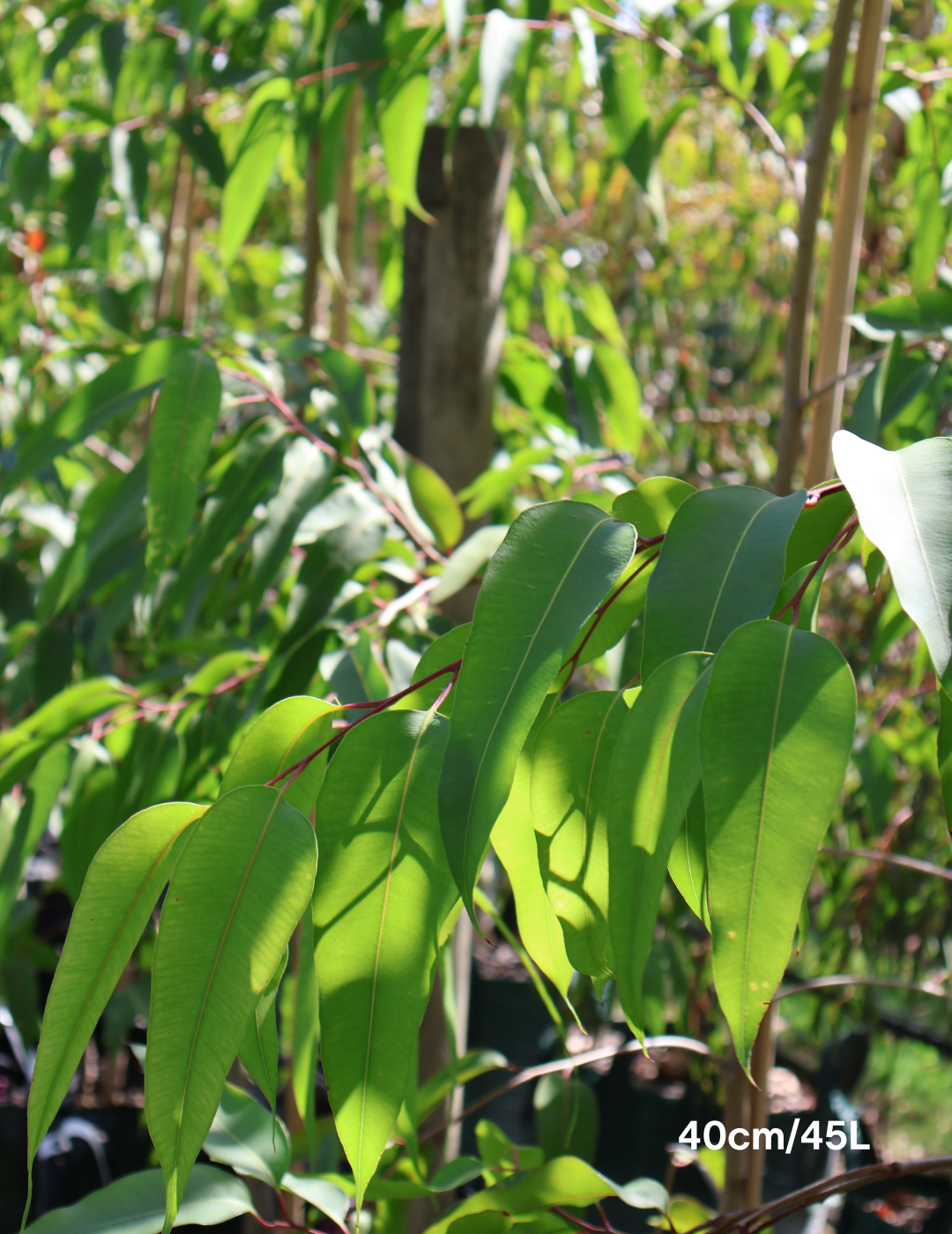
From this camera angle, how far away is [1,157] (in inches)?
42.4

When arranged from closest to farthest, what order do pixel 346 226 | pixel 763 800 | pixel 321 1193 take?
1. pixel 763 800
2. pixel 321 1193
3. pixel 346 226

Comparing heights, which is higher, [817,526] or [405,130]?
[405,130]

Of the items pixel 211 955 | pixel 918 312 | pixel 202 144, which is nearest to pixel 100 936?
pixel 211 955

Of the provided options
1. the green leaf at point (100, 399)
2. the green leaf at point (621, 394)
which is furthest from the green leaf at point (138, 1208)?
the green leaf at point (621, 394)

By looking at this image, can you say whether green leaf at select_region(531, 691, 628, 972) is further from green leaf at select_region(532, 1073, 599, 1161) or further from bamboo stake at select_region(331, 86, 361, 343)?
bamboo stake at select_region(331, 86, 361, 343)

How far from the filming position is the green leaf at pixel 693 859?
0.28 m

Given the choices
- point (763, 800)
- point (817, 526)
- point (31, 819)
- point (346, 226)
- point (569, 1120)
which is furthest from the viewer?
point (346, 226)

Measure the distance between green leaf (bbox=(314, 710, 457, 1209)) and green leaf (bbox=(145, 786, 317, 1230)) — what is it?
0.02 m

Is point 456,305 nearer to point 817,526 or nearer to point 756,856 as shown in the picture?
point 817,526

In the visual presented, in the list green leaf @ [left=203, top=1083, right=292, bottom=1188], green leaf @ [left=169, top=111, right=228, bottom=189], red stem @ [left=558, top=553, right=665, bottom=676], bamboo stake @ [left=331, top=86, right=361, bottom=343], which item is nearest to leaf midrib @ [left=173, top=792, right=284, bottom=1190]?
red stem @ [left=558, top=553, right=665, bottom=676]

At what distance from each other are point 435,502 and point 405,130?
0.88 ft

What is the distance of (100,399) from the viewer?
1.92ft

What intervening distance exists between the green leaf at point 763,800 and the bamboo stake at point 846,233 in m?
0.41

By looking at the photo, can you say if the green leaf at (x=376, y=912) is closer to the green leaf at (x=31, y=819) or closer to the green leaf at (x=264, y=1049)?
the green leaf at (x=264, y=1049)
